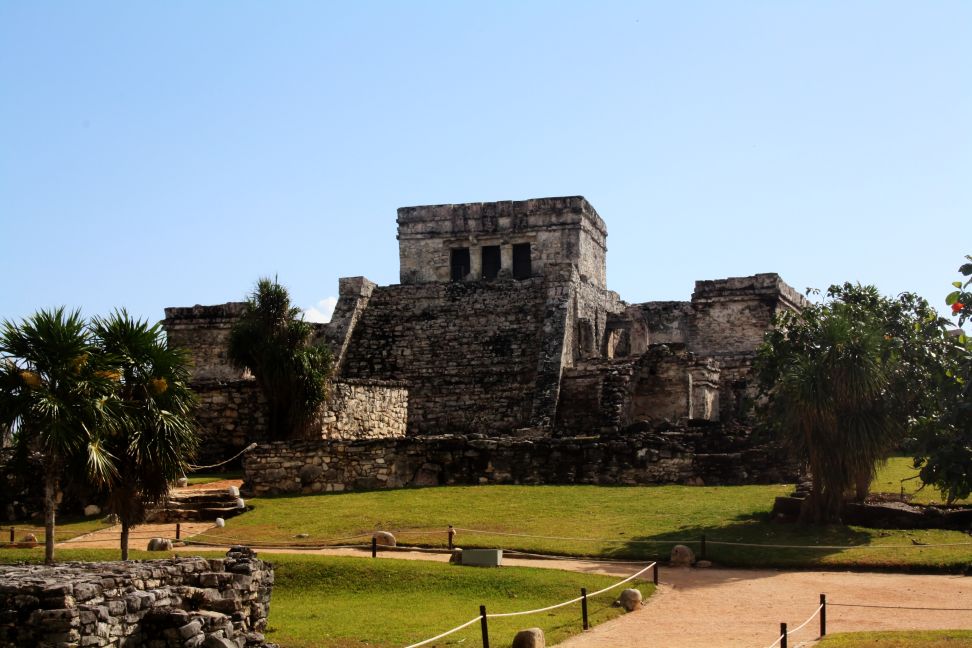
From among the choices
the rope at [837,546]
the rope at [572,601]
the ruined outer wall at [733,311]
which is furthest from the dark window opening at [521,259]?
the rope at [572,601]

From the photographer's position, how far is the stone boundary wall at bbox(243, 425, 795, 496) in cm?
1962

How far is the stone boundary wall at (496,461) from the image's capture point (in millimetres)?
19625

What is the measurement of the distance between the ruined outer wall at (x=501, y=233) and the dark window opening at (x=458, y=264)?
0.18m

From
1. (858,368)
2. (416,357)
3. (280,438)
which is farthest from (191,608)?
(416,357)

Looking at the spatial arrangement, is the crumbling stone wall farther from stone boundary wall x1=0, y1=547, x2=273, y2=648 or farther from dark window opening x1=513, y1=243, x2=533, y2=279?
stone boundary wall x1=0, y1=547, x2=273, y2=648

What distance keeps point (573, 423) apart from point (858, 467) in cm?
901

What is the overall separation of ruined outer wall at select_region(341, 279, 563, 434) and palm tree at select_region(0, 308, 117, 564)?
11604mm

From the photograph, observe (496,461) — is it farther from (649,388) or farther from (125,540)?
(125,540)

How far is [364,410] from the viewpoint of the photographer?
23.5m

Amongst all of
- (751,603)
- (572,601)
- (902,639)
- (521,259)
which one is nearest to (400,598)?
(572,601)

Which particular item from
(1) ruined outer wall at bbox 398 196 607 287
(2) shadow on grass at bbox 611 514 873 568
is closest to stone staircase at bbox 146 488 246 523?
(2) shadow on grass at bbox 611 514 873 568

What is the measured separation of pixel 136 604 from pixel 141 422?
217 inches

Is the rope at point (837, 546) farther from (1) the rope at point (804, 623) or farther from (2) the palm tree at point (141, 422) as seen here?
(2) the palm tree at point (141, 422)

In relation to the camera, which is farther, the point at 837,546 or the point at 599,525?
the point at 599,525
